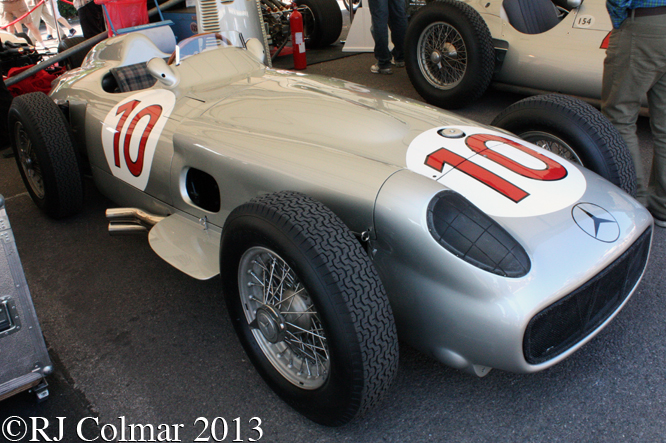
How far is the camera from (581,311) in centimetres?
163

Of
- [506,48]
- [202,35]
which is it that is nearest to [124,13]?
[202,35]

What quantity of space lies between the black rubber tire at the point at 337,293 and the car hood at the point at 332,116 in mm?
486

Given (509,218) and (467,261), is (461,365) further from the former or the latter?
(509,218)

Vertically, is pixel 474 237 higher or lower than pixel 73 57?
lower

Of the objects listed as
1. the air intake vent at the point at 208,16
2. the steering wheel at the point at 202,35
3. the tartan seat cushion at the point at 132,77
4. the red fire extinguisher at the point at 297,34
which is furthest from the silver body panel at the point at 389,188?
the red fire extinguisher at the point at 297,34

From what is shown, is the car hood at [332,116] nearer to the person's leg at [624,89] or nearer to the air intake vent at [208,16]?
the person's leg at [624,89]

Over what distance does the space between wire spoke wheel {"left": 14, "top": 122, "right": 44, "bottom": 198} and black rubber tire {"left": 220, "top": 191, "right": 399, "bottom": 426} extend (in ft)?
7.06

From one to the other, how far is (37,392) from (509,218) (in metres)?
1.86

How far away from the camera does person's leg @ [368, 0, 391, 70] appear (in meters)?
5.48

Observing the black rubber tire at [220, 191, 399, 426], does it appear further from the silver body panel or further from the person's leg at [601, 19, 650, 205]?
the person's leg at [601, 19, 650, 205]

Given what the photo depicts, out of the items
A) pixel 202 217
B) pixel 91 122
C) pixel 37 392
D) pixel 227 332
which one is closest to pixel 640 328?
pixel 227 332

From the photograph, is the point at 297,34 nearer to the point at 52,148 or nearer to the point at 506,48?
the point at 506,48

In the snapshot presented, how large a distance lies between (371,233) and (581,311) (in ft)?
2.36

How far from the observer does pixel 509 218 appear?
5.62 feet
